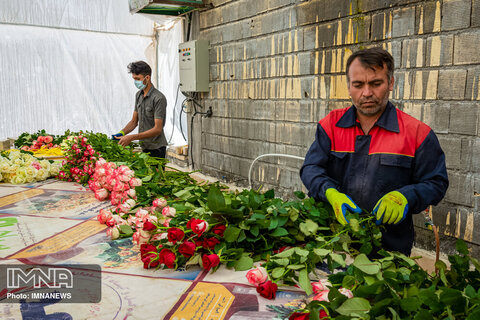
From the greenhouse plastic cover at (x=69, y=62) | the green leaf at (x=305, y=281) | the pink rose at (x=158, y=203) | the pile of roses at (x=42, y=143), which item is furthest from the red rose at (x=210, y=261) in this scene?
the greenhouse plastic cover at (x=69, y=62)

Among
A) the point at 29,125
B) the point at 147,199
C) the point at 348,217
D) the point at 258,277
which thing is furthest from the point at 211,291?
the point at 29,125

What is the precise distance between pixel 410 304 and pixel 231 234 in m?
0.56

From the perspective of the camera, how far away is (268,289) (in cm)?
102

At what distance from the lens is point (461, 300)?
2.56ft

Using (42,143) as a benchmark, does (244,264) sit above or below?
below

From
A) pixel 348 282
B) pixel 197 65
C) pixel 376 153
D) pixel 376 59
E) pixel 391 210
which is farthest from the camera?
pixel 197 65

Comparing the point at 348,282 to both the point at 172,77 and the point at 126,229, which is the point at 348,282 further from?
the point at 172,77

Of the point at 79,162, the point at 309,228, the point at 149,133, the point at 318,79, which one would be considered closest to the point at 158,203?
the point at 309,228

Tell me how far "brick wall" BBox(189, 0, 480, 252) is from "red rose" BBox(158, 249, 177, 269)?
2.35 metres

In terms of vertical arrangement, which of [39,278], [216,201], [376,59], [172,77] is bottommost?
[39,278]

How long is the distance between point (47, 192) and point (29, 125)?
17.9 ft

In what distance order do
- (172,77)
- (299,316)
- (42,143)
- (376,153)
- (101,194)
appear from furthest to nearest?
(172,77), (42,143), (101,194), (376,153), (299,316)

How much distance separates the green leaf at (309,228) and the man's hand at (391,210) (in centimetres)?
23

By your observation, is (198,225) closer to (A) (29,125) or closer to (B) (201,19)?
(B) (201,19)
